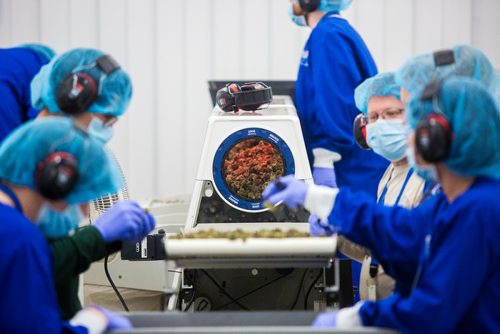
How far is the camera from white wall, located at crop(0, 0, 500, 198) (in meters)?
4.80

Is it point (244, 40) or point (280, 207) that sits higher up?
point (244, 40)

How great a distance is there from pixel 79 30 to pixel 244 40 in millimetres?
999

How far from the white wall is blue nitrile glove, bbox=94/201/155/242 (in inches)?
105

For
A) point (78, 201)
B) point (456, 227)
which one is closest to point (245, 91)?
point (78, 201)

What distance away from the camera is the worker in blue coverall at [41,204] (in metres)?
1.67

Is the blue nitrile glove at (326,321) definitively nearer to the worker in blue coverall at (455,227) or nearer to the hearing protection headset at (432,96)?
the worker in blue coverall at (455,227)

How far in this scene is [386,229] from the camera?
6.58 feet

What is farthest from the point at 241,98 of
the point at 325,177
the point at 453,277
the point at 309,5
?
the point at 453,277

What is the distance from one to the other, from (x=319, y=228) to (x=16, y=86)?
1.06 m

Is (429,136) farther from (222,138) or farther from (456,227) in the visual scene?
(222,138)

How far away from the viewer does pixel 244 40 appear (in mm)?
4812

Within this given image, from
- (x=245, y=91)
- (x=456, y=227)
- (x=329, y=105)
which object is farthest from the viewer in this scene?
(x=329, y=105)

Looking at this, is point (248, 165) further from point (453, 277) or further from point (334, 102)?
point (453, 277)

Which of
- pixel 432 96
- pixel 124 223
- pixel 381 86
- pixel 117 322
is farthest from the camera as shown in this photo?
pixel 381 86
